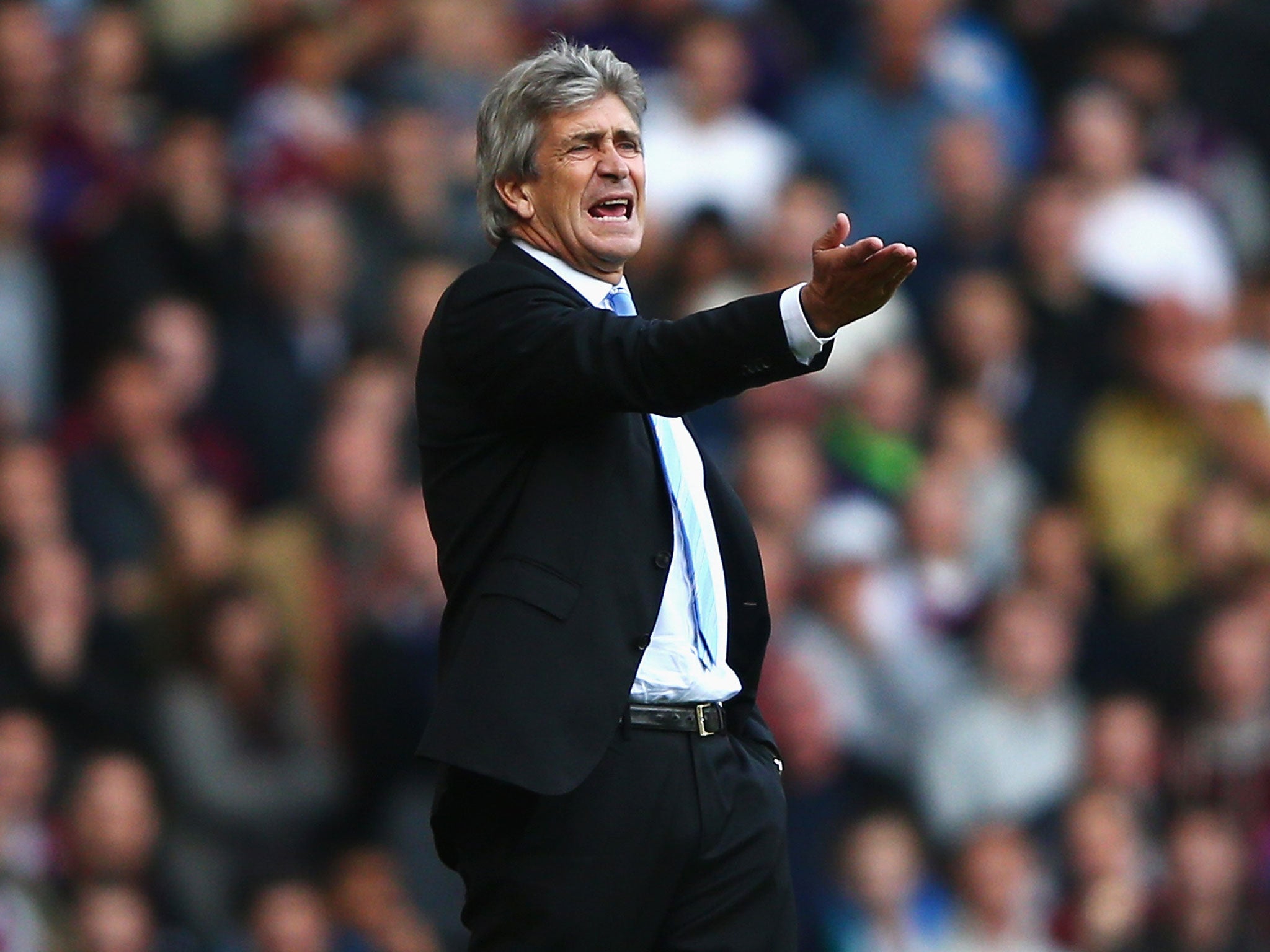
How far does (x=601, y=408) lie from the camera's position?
10.3 feet

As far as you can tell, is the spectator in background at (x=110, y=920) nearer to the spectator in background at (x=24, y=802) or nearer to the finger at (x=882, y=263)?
the spectator in background at (x=24, y=802)

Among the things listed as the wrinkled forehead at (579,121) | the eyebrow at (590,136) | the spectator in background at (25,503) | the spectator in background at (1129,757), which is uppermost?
the wrinkled forehead at (579,121)

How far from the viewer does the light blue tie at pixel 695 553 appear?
3387 millimetres

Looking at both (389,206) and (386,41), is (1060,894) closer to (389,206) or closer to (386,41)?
(389,206)

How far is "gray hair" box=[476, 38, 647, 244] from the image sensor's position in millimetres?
3406

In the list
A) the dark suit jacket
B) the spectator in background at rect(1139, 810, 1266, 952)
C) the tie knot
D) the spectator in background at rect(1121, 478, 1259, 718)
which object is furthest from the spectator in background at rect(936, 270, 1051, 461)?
the dark suit jacket

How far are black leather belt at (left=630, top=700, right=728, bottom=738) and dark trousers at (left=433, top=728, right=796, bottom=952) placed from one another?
11 millimetres

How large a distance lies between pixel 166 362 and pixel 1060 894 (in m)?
2.94

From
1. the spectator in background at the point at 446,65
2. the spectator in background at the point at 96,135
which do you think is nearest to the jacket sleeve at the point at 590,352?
the spectator in background at the point at 96,135

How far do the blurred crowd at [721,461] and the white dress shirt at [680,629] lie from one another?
9.28 ft

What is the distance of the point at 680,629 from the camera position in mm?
3357

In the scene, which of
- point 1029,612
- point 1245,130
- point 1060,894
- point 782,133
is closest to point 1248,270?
point 1245,130

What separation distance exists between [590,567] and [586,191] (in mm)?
566

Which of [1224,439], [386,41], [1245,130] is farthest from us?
[1245,130]
